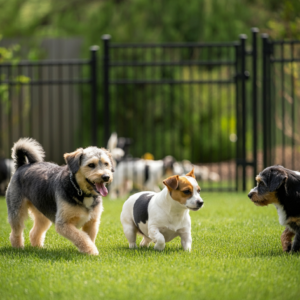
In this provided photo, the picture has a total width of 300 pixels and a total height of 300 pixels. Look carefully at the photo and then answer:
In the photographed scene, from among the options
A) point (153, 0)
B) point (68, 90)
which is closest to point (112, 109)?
point (68, 90)

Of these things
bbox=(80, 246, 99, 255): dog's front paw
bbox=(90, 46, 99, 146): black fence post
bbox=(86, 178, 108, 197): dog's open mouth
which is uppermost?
bbox=(90, 46, 99, 146): black fence post

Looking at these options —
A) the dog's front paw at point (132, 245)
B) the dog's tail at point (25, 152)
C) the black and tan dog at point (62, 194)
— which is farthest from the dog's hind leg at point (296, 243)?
the dog's tail at point (25, 152)

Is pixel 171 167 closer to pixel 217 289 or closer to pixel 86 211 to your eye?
pixel 86 211

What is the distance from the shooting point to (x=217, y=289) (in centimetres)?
354

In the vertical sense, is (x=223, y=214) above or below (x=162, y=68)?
below

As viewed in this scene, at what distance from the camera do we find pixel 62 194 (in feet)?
16.4

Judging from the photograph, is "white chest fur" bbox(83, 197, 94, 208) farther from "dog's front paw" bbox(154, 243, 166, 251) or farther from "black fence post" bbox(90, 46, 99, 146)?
"black fence post" bbox(90, 46, 99, 146)

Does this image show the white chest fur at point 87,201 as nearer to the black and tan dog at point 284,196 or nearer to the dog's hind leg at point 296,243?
the black and tan dog at point 284,196

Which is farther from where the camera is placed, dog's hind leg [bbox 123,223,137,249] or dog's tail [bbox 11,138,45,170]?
dog's tail [bbox 11,138,45,170]

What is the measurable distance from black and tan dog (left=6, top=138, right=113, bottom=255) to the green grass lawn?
0.68ft

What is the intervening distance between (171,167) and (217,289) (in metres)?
6.79

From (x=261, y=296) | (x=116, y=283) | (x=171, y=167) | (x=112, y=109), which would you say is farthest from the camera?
(x=112, y=109)

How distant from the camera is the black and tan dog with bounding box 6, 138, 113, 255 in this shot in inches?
192

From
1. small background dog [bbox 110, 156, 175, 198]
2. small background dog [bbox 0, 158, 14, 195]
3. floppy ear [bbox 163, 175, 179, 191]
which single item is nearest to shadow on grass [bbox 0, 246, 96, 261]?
floppy ear [bbox 163, 175, 179, 191]
